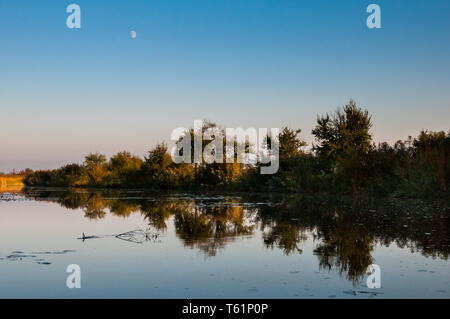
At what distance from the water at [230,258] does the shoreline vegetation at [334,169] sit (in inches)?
485

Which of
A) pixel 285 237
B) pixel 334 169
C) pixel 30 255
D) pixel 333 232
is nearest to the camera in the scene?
pixel 30 255

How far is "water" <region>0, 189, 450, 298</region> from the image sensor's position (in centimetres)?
661

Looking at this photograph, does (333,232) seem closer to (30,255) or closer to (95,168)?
(30,255)

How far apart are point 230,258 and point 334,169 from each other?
2774 cm

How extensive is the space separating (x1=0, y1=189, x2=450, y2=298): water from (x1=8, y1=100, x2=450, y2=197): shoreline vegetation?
1231 cm

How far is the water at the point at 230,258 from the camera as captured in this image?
6609mm

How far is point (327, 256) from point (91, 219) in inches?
458

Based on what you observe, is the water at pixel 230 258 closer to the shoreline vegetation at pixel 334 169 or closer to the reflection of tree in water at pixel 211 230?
the reflection of tree in water at pixel 211 230

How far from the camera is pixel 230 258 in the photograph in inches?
365

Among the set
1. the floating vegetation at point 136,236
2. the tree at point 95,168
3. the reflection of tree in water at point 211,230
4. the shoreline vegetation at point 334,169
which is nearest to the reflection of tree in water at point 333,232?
the reflection of tree in water at point 211,230

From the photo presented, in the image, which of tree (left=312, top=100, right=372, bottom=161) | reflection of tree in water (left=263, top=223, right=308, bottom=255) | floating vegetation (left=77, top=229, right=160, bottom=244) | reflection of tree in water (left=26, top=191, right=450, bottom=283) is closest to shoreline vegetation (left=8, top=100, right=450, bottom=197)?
tree (left=312, top=100, right=372, bottom=161)

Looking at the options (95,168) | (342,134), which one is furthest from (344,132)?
(95,168)

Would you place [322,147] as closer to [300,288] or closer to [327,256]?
[327,256]
